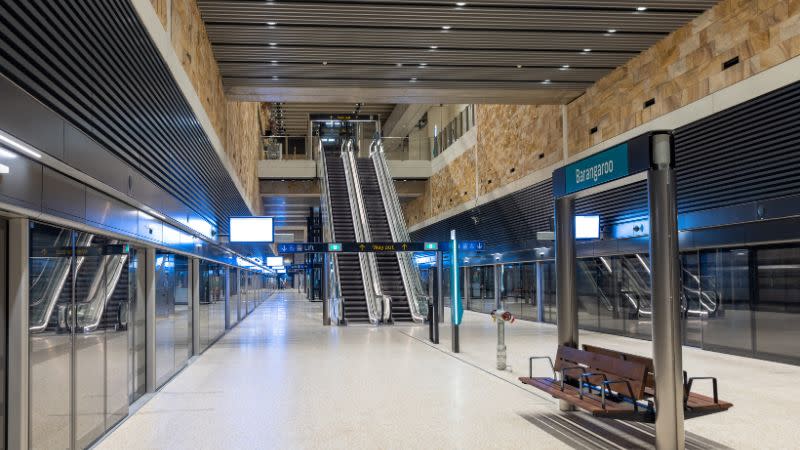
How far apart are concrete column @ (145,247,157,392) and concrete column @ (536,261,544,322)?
14295 mm

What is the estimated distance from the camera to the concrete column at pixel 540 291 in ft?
70.5

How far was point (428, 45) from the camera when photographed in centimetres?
1297

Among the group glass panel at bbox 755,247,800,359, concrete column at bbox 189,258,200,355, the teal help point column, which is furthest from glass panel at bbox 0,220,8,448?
glass panel at bbox 755,247,800,359

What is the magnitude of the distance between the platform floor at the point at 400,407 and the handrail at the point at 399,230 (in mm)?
8839

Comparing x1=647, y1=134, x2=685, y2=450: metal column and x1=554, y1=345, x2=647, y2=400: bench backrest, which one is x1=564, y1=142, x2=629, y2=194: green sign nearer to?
x1=647, y1=134, x2=685, y2=450: metal column

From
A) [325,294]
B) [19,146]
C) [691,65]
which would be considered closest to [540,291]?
[325,294]

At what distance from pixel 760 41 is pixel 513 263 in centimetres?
1432

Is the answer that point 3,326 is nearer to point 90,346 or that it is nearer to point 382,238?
point 90,346

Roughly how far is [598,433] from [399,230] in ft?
62.2

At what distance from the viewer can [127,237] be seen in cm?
666

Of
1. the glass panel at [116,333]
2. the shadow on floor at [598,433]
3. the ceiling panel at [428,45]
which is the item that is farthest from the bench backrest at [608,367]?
the ceiling panel at [428,45]

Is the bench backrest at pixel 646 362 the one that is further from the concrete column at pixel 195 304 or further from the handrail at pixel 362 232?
the handrail at pixel 362 232

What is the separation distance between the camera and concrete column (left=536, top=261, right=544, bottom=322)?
70.5ft

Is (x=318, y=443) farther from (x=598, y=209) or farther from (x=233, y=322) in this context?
(x=233, y=322)
